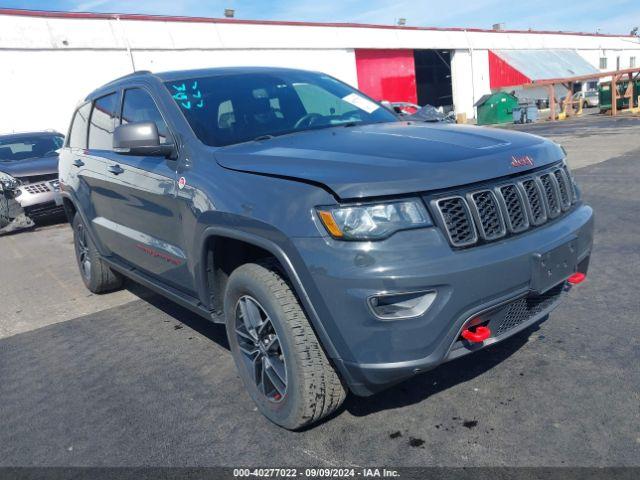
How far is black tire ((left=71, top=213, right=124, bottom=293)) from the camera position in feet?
17.5

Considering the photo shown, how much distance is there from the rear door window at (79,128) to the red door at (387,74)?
2641 cm

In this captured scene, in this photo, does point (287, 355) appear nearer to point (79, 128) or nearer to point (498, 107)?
point (79, 128)

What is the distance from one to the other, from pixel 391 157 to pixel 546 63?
4551 cm

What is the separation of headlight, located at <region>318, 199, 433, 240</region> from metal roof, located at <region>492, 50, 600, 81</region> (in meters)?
40.6

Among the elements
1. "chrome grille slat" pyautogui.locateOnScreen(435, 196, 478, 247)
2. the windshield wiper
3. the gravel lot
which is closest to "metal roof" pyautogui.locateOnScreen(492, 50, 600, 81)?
the gravel lot

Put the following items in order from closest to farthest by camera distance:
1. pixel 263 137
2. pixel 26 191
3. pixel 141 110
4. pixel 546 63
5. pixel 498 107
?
1. pixel 263 137
2. pixel 141 110
3. pixel 26 191
4. pixel 498 107
5. pixel 546 63

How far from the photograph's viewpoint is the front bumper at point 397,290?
2299mm

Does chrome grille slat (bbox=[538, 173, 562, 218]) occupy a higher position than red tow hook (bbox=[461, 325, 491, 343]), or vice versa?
chrome grille slat (bbox=[538, 173, 562, 218])

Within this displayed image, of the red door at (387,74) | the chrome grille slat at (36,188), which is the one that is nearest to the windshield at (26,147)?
Result: the chrome grille slat at (36,188)

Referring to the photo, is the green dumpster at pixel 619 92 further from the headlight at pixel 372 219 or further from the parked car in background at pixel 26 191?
the headlight at pixel 372 219

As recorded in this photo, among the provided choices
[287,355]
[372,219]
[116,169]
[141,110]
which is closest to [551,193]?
[372,219]

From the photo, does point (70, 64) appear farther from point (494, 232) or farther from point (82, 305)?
point (494, 232)

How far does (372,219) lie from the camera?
2.37 m

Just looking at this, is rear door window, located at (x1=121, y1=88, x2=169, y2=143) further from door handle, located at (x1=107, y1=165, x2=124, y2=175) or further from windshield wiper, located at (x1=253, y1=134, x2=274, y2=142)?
windshield wiper, located at (x1=253, y1=134, x2=274, y2=142)
